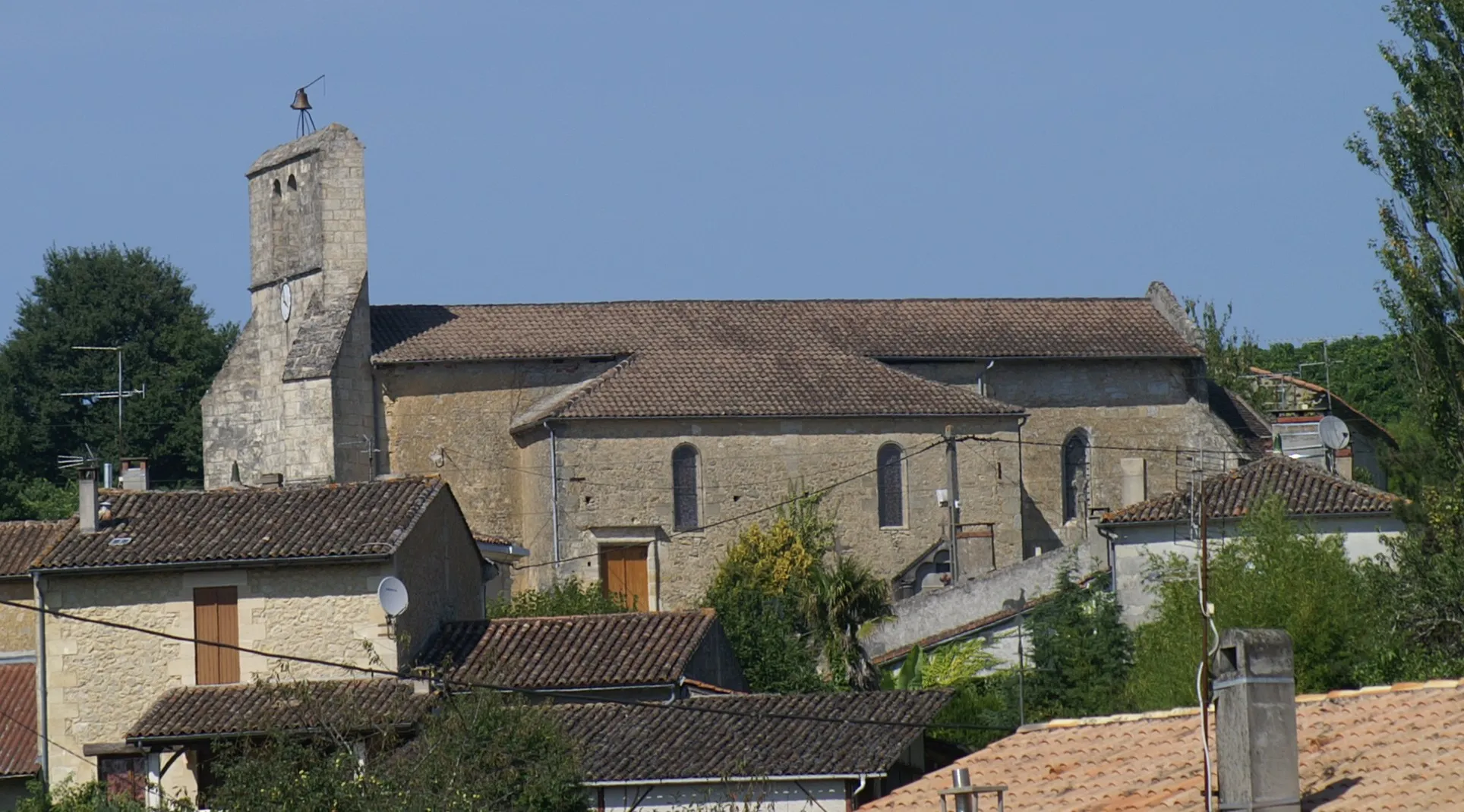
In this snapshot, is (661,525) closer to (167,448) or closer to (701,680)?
(701,680)

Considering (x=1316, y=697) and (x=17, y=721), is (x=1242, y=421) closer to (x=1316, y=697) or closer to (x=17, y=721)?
(x=17, y=721)

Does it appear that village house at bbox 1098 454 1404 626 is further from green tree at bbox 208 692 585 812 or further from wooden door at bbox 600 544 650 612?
green tree at bbox 208 692 585 812

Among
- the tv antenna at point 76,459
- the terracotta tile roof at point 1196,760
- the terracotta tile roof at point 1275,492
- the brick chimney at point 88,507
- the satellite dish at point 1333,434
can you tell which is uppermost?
the tv antenna at point 76,459

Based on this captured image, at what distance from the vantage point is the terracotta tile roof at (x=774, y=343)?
44.3 m

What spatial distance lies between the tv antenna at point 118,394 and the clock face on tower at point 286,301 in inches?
614

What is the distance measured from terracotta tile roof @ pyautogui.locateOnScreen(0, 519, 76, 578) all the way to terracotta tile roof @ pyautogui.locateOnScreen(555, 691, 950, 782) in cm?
1016

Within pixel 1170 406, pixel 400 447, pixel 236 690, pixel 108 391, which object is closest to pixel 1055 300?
pixel 1170 406

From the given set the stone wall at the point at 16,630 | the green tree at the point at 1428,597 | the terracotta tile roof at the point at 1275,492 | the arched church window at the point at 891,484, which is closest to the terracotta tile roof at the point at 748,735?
the green tree at the point at 1428,597

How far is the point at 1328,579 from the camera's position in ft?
101

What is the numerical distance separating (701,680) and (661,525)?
517 inches

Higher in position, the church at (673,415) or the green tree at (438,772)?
the church at (673,415)

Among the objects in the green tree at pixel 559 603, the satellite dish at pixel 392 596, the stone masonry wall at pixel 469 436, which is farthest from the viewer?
the stone masonry wall at pixel 469 436

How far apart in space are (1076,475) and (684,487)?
27.0 ft

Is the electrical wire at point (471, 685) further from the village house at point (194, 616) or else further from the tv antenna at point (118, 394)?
the tv antenna at point (118, 394)
